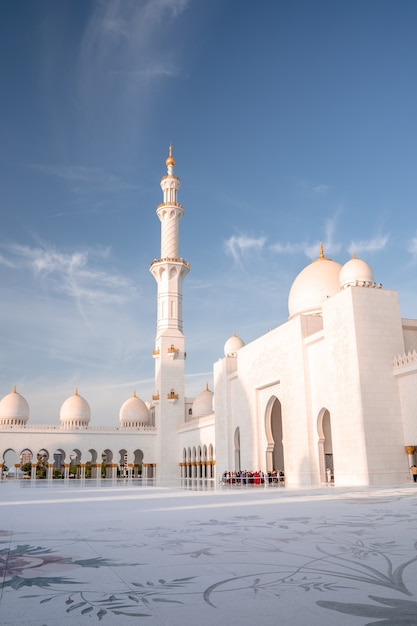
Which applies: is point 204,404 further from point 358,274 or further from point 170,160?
point 358,274

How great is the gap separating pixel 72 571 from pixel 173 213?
114ft

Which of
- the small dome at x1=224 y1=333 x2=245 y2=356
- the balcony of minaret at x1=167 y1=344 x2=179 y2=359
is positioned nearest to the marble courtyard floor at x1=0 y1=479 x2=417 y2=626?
the small dome at x1=224 y1=333 x2=245 y2=356

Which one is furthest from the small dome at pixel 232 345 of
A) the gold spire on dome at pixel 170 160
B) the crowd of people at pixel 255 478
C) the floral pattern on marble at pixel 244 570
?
the floral pattern on marble at pixel 244 570

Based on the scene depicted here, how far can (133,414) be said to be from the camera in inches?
1644

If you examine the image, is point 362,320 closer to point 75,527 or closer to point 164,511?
point 164,511

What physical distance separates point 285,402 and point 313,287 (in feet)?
17.6

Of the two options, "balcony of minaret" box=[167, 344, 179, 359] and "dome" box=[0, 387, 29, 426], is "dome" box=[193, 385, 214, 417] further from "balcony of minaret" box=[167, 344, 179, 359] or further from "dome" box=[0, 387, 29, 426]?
"dome" box=[0, 387, 29, 426]

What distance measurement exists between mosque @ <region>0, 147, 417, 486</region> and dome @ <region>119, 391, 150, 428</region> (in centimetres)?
8

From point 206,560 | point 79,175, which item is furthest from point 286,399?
point 206,560

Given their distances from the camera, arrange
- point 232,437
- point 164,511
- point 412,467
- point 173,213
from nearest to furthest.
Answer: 1. point 164,511
2. point 412,467
3. point 232,437
4. point 173,213

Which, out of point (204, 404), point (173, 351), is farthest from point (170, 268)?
point (204, 404)

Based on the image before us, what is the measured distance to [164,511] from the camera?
808 cm

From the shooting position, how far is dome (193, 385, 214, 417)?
37594 millimetres

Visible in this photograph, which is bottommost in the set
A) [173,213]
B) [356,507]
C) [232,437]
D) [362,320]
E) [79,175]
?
[356,507]
